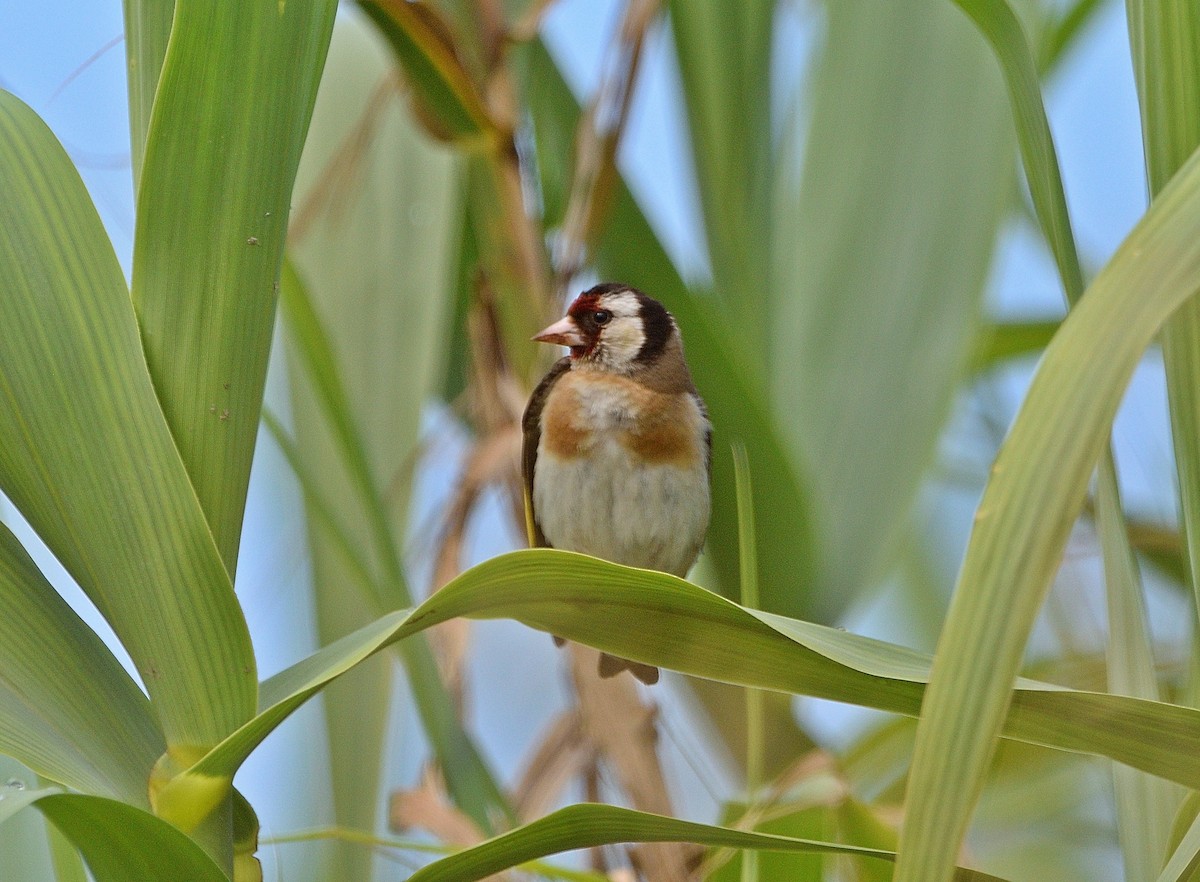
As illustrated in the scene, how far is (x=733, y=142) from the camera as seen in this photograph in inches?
71.7

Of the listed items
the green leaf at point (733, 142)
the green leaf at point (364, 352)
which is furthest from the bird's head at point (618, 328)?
the green leaf at point (364, 352)

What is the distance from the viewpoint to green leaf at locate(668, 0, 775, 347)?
1.82 meters

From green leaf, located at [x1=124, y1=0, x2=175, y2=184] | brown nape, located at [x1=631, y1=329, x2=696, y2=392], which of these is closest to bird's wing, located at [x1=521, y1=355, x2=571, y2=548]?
brown nape, located at [x1=631, y1=329, x2=696, y2=392]

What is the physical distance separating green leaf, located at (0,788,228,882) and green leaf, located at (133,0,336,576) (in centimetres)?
20

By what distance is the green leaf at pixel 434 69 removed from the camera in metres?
1.48

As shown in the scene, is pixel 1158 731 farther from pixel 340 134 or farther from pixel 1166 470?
pixel 340 134

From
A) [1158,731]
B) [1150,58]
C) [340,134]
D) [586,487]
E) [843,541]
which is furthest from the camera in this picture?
[340,134]

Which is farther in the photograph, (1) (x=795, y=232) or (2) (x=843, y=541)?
(1) (x=795, y=232)

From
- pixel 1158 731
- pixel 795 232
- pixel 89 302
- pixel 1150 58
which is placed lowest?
pixel 1158 731

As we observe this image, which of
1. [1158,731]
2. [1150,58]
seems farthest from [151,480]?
[1150,58]

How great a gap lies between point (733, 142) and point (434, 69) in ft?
1.62

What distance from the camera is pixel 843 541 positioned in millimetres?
1667

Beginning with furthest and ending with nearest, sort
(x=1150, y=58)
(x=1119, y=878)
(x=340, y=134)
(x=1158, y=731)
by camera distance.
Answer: (x=340, y=134) → (x=1119, y=878) → (x=1150, y=58) → (x=1158, y=731)

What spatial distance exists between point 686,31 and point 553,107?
9.1 inches
